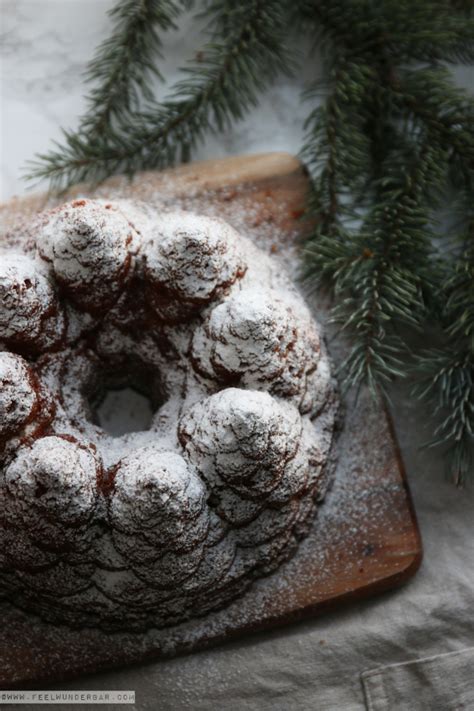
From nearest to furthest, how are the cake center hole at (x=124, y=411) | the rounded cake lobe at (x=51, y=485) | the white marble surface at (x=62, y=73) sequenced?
the rounded cake lobe at (x=51, y=485) < the cake center hole at (x=124, y=411) < the white marble surface at (x=62, y=73)

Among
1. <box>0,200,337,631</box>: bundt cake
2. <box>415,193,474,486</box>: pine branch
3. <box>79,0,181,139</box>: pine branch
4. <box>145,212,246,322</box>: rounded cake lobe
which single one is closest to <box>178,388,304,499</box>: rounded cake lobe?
<box>0,200,337,631</box>: bundt cake

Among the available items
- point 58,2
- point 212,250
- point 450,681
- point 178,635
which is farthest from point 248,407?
point 58,2

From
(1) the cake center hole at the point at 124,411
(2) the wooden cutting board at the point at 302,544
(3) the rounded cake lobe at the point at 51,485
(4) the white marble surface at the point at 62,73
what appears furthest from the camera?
(4) the white marble surface at the point at 62,73

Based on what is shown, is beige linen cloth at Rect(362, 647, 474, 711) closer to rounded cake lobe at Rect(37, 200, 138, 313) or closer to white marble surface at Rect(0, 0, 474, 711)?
white marble surface at Rect(0, 0, 474, 711)

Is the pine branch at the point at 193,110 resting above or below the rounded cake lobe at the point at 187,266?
above

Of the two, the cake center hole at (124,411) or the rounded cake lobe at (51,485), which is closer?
the rounded cake lobe at (51,485)

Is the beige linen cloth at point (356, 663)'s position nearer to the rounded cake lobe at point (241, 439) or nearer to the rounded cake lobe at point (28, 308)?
the rounded cake lobe at point (241, 439)

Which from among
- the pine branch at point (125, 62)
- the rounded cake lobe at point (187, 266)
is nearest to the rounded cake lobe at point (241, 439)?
the rounded cake lobe at point (187, 266)
